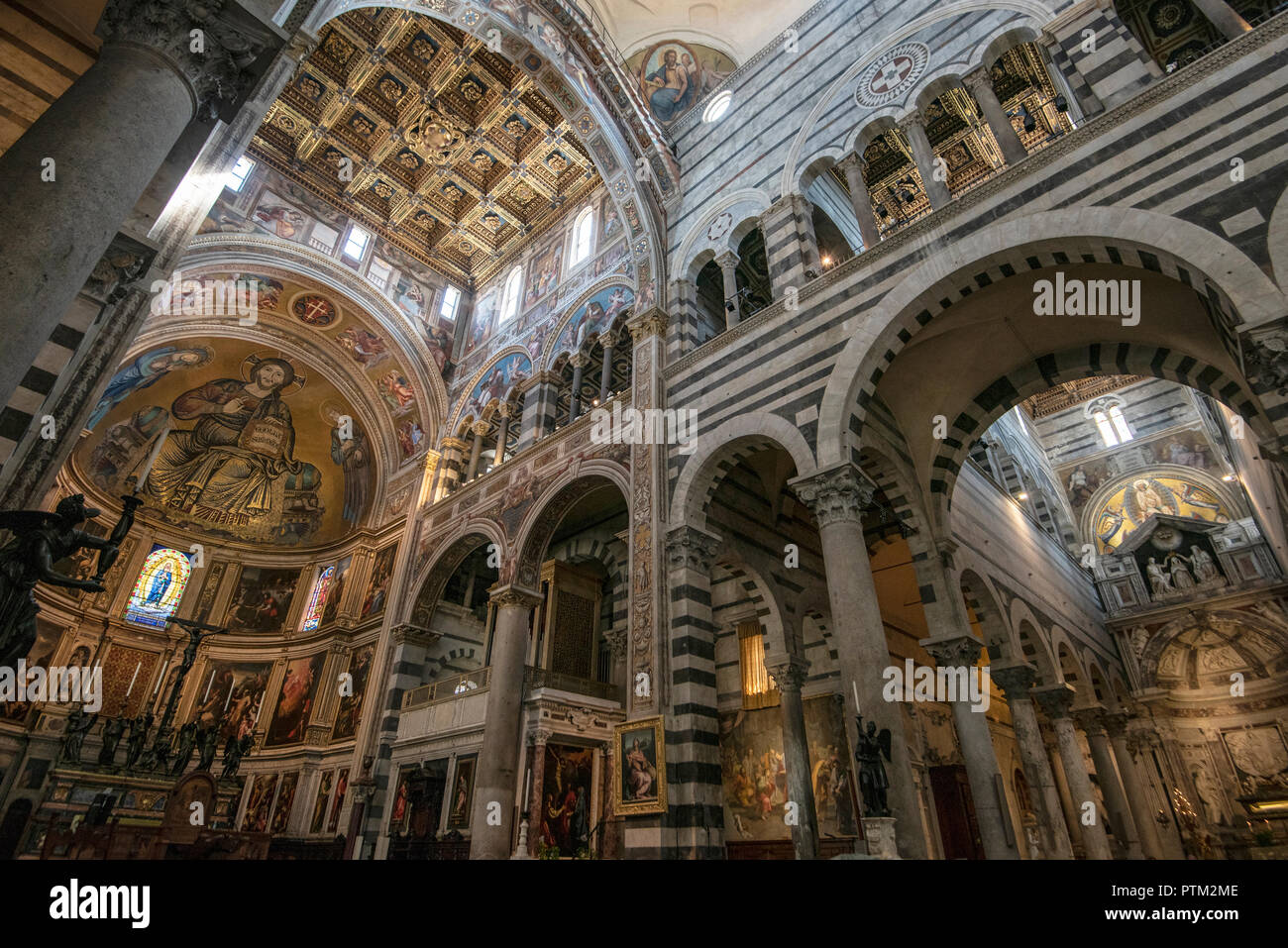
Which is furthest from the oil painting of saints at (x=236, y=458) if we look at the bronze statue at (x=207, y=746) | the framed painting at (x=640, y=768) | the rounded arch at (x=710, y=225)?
the framed painting at (x=640, y=768)

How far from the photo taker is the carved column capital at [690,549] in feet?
31.3

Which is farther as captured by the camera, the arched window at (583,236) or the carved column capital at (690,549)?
the arched window at (583,236)

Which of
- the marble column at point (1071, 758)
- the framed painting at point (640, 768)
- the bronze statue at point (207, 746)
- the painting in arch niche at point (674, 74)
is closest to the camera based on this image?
the framed painting at point (640, 768)

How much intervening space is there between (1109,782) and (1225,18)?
571 inches

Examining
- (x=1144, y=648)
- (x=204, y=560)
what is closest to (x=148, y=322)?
(x=204, y=560)

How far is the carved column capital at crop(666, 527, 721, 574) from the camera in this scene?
31.3 feet

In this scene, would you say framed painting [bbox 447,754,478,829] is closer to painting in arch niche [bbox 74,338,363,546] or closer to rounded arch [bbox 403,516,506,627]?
rounded arch [bbox 403,516,506,627]

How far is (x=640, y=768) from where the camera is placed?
27.7ft

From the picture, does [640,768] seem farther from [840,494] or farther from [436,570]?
[436,570]

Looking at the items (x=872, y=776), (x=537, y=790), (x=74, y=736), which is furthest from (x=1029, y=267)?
(x=74, y=736)

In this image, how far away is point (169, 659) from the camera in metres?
17.7

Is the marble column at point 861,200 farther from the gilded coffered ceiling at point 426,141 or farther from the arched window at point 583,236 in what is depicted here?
the gilded coffered ceiling at point 426,141

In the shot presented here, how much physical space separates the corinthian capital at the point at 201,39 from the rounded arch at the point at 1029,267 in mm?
6870

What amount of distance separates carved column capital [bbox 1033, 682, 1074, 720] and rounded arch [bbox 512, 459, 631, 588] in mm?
9799
